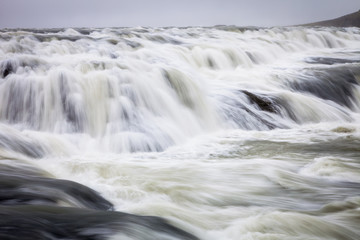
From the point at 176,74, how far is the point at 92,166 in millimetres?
2982

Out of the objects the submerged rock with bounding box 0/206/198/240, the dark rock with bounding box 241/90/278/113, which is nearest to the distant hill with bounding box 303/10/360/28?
the dark rock with bounding box 241/90/278/113

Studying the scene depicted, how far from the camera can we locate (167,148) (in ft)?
17.2

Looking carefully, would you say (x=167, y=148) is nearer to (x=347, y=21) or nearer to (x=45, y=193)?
(x=45, y=193)

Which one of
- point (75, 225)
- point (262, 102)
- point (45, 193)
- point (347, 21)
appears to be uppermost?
point (347, 21)

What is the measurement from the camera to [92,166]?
169 inches

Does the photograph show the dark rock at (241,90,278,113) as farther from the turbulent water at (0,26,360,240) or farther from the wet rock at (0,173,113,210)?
the wet rock at (0,173,113,210)

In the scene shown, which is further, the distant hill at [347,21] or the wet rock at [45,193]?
the distant hill at [347,21]

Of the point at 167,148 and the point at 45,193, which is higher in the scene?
the point at 167,148

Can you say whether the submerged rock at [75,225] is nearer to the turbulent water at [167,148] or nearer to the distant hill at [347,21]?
the turbulent water at [167,148]

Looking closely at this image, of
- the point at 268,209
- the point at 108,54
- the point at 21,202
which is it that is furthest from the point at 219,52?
the point at 21,202

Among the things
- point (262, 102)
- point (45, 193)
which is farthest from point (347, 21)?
point (45, 193)

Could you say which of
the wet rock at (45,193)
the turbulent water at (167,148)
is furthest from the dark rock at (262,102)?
the wet rock at (45,193)

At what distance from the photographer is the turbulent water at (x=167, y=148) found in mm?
2736

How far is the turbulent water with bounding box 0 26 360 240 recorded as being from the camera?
274 cm
